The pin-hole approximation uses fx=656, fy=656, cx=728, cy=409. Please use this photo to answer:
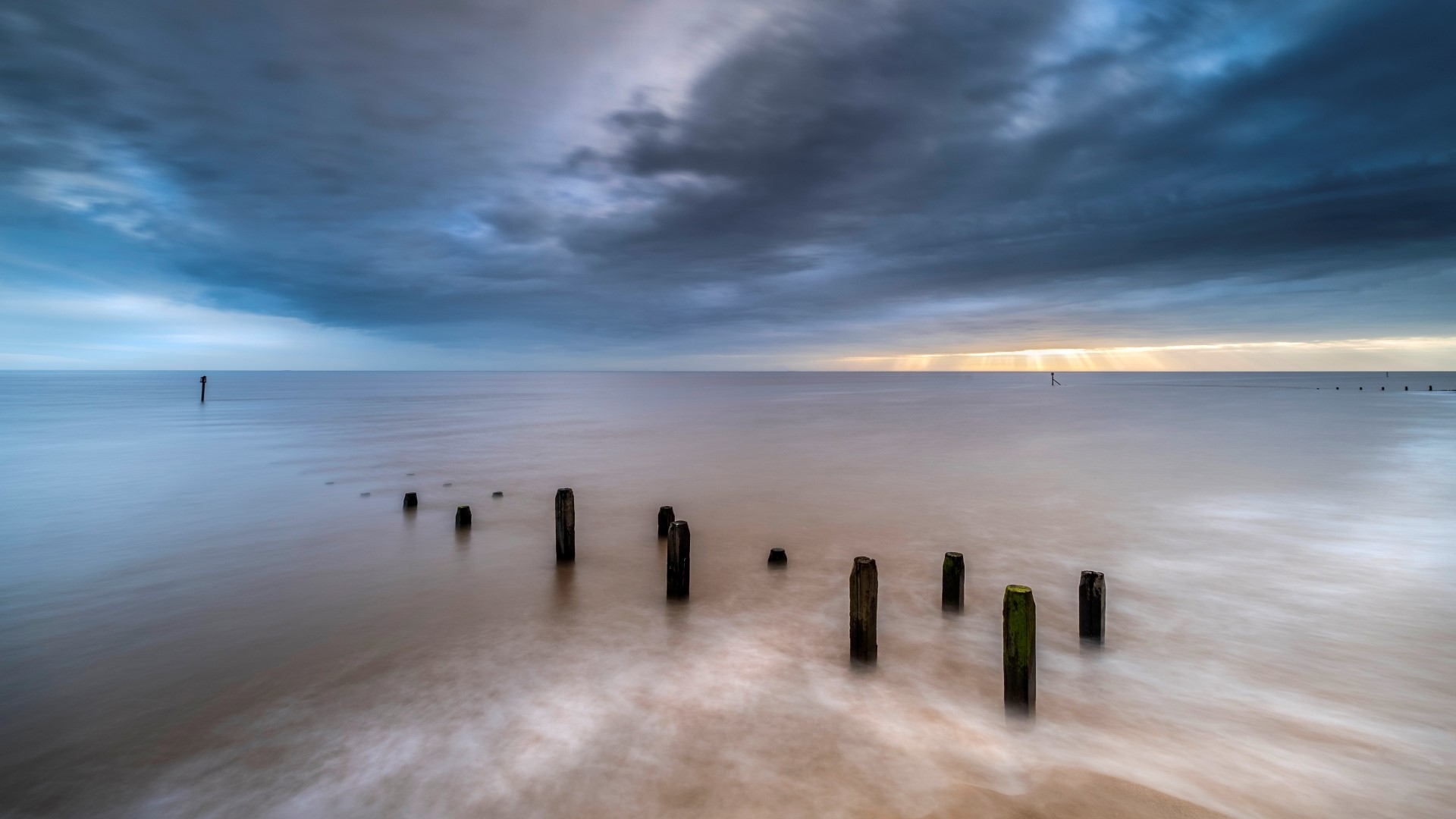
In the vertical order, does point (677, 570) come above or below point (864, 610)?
below

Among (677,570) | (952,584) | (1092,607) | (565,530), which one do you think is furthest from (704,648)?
(1092,607)

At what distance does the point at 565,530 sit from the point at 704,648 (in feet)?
15.8

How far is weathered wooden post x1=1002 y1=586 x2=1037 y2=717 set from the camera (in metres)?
6.29

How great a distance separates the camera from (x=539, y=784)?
5848mm

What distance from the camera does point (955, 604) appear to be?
9.67 meters

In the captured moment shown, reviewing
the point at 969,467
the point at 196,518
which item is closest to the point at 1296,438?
the point at 969,467

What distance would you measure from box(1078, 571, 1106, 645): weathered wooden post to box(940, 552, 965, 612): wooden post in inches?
63.1

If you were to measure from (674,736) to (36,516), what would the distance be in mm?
19198

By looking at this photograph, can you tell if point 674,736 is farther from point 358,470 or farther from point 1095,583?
point 358,470

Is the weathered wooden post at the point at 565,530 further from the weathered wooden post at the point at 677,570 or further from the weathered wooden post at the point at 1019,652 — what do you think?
the weathered wooden post at the point at 1019,652

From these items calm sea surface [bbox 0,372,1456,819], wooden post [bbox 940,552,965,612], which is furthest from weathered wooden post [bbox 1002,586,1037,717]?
wooden post [bbox 940,552,965,612]

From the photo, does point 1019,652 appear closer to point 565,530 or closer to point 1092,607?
point 1092,607

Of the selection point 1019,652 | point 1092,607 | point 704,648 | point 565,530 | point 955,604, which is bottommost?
point 704,648

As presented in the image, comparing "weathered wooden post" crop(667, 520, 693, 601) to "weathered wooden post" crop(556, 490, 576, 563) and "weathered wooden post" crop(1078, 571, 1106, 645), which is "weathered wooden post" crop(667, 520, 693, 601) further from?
"weathered wooden post" crop(1078, 571, 1106, 645)
